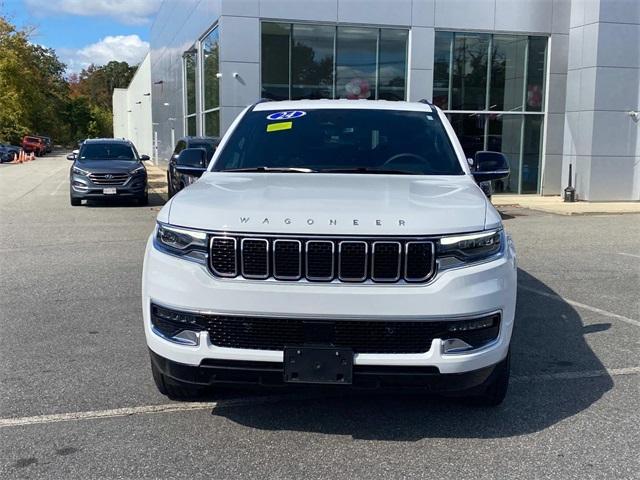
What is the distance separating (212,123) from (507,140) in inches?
402

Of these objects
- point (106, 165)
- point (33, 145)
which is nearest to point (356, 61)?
point (106, 165)

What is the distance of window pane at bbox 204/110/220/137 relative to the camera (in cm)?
2234

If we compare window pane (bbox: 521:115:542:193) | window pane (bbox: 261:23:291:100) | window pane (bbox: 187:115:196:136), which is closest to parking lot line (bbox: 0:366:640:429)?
window pane (bbox: 261:23:291:100)

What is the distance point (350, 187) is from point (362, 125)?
4.19 feet

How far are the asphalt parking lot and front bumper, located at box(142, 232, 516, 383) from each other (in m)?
0.32

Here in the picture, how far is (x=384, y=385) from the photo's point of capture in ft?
11.3

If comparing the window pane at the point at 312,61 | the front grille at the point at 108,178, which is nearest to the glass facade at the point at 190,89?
the window pane at the point at 312,61

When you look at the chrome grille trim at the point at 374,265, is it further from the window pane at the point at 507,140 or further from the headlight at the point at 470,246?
the window pane at the point at 507,140

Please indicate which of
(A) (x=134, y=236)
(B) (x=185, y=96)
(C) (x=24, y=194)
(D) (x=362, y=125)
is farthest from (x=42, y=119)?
(D) (x=362, y=125)

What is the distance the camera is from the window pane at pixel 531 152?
2198cm

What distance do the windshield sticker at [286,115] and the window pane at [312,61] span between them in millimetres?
15361

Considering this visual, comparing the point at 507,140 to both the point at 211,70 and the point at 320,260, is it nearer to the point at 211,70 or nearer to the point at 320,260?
the point at 211,70

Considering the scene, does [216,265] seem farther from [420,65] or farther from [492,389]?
[420,65]

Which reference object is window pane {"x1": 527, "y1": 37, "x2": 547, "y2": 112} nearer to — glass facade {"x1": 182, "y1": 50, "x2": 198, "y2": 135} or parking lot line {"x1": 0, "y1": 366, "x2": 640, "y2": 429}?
glass facade {"x1": 182, "y1": 50, "x2": 198, "y2": 135}
